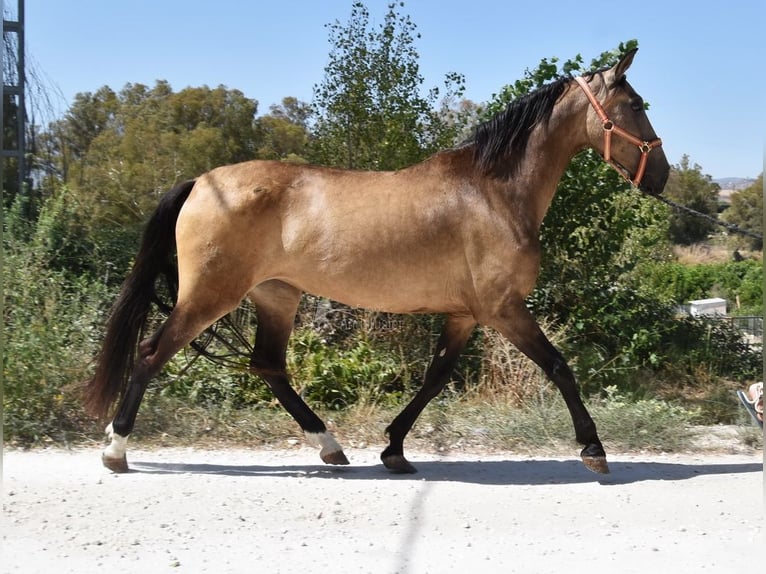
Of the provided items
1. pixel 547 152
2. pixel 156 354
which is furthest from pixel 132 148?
pixel 547 152

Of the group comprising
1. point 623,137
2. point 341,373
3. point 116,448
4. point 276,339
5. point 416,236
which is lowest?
point 116,448

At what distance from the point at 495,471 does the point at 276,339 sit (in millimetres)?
1800

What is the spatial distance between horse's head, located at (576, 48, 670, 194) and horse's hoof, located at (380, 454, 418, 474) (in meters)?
2.39

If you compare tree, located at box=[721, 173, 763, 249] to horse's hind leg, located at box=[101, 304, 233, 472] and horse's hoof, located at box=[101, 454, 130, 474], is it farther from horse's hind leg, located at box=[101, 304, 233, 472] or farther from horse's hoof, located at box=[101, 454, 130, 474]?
horse's hoof, located at box=[101, 454, 130, 474]

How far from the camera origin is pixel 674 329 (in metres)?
9.03

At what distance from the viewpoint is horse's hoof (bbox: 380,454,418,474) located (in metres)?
5.66

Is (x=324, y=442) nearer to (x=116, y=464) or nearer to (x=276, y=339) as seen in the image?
(x=276, y=339)

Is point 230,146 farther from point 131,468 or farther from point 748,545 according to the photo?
point 748,545

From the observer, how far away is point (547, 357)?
534 centimetres

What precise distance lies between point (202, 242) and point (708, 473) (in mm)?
3643

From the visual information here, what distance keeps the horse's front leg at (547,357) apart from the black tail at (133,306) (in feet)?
7.70

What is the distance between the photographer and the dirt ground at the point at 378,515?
4.00 m

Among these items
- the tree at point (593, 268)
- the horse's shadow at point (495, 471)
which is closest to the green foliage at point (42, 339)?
the horse's shadow at point (495, 471)

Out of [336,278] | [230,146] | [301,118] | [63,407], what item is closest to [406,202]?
[336,278]
